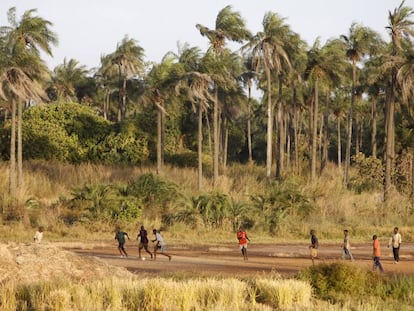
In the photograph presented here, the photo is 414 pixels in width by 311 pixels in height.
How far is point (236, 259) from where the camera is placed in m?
22.9

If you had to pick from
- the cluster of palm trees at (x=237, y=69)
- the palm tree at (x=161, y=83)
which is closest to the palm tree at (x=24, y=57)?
the cluster of palm trees at (x=237, y=69)

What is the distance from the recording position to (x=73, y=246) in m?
26.4

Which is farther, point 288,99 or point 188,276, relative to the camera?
point 288,99

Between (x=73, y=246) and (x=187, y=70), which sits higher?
(x=187, y=70)

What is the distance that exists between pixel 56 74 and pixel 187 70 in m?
34.4

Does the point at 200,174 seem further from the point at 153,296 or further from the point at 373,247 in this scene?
the point at 153,296

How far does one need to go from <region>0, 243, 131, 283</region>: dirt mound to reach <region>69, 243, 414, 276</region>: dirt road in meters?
1.76

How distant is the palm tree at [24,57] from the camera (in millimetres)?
33688

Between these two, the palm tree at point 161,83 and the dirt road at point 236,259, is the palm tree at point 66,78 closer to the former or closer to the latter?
the palm tree at point 161,83

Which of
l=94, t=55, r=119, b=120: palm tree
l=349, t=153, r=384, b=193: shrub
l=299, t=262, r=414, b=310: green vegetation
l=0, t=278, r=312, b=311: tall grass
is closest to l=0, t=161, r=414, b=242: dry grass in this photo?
l=349, t=153, r=384, b=193: shrub


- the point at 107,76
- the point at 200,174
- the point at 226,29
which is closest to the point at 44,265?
the point at 200,174

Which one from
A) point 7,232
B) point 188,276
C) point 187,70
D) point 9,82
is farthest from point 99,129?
point 188,276

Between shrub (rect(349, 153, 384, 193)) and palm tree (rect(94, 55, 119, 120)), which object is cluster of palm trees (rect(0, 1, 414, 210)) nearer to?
shrub (rect(349, 153, 384, 193))

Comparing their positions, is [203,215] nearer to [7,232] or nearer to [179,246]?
[179,246]
